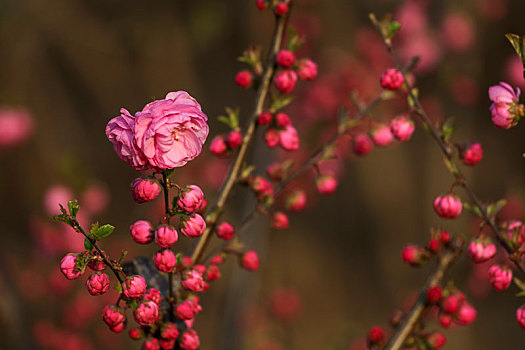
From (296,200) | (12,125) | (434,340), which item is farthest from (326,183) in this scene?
(12,125)

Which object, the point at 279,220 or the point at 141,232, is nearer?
the point at 141,232

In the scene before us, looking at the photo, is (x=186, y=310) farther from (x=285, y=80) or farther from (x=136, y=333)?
(x=285, y=80)

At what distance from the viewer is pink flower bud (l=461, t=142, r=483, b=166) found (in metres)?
1.14

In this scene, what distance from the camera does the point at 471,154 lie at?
1.14m

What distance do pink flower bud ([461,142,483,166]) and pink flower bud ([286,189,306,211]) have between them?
0.34 m

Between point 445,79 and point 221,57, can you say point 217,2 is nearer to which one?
point 221,57

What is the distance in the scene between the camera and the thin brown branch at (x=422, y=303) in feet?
3.58

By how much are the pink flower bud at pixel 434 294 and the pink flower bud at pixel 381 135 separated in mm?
371

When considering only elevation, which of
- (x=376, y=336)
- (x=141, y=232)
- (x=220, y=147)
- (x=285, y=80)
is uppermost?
(x=285, y=80)

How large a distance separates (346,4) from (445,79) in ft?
5.23

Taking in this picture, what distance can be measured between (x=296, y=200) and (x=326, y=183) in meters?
0.08

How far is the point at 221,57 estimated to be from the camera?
445 cm

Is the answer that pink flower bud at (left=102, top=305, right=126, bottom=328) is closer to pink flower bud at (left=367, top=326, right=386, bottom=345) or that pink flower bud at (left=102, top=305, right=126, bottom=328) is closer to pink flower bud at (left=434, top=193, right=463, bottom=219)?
pink flower bud at (left=367, top=326, right=386, bottom=345)

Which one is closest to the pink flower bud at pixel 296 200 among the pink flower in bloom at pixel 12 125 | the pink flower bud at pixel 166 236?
the pink flower bud at pixel 166 236
